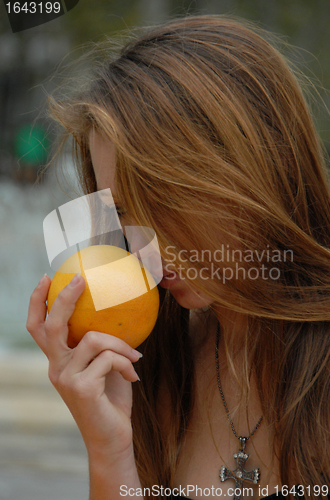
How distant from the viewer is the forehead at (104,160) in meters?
0.75

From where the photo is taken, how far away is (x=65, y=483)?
1944 millimetres

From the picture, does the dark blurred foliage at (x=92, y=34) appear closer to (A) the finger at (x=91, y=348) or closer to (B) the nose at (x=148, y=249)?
(B) the nose at (x=148, y=249)

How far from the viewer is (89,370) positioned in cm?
67

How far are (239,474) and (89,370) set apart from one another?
0.38 m

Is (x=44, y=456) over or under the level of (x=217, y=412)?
under

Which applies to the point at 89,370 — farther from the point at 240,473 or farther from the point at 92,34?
Result: the point at 92,34

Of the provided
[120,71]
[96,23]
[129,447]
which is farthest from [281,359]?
[96,23]

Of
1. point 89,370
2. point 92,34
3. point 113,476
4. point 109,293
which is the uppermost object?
point 92,34

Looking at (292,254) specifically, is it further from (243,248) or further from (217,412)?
(217,412)

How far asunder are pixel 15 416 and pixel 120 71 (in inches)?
81.2

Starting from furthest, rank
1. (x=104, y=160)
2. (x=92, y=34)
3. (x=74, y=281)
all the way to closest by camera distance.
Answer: (x=92, y=34), (x=104, y=160), (x=74, y=281)

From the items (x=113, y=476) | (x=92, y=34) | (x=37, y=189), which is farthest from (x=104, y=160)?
(x=92, y=34)

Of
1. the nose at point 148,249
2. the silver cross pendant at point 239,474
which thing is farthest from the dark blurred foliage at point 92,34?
the silver cross pendant at point 239,474

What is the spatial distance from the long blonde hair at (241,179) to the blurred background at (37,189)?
1278mm
